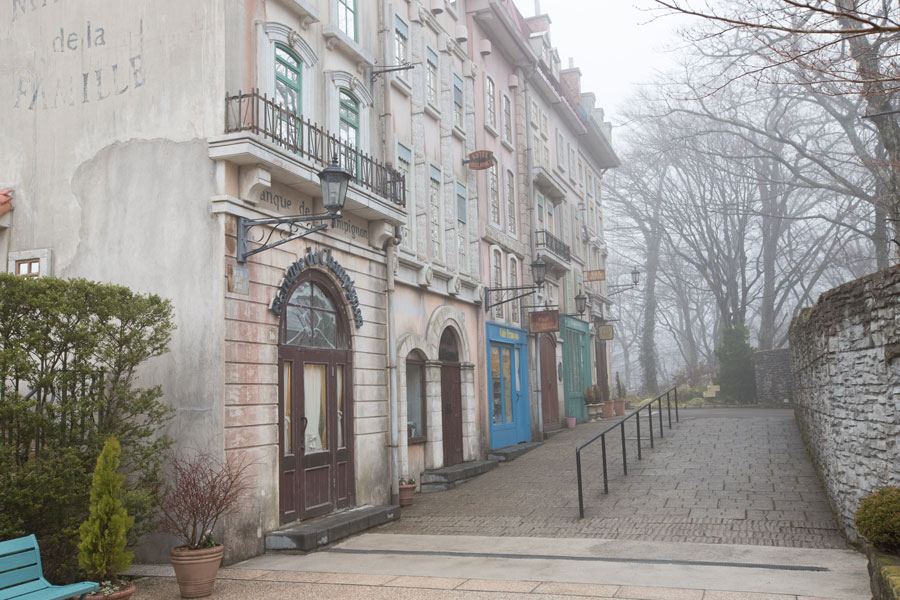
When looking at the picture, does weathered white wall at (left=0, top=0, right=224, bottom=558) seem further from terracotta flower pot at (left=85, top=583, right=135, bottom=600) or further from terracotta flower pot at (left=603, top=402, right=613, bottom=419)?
terracotta flower pot at (left=603, top=402, right=613, bottom=419)

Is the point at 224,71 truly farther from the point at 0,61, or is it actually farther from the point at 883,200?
the point at 883,200

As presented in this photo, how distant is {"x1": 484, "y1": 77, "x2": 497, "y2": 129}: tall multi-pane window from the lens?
1965 cm

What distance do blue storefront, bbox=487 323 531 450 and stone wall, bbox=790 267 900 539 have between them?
851cm

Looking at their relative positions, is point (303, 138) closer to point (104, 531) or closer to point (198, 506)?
point (198, 506)

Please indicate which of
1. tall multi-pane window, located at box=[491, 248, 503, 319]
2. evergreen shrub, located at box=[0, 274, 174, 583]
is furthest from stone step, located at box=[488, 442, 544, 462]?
evergreen shrub, located at box=[0, 274, 174, 583]

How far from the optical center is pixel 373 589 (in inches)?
300

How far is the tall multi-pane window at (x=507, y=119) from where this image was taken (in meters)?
20.9

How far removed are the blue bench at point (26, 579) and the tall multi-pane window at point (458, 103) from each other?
504 inches

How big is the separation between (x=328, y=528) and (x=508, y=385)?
1012 cm

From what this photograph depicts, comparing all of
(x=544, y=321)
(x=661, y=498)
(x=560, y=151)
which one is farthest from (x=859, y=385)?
(x=560, y=151)

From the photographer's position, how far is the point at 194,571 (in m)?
7.46

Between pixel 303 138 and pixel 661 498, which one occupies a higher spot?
pixel 303 138

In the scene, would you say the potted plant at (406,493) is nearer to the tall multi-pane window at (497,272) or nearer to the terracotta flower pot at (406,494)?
the terracotta flower pot at (406,494)

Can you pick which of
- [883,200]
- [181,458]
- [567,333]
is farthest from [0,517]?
[567,333]
